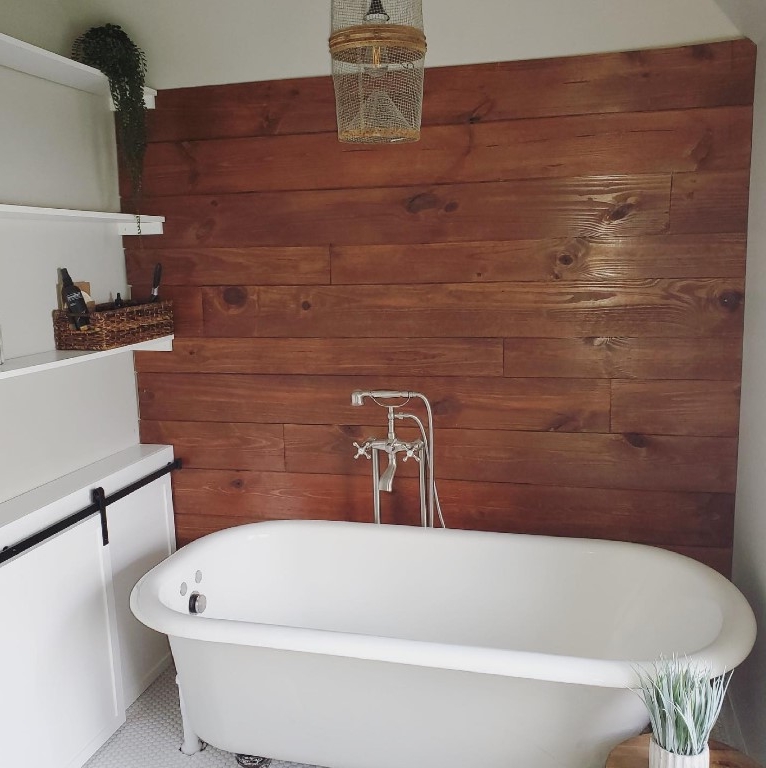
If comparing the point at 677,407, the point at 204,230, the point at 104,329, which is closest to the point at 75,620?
the point at 104,329

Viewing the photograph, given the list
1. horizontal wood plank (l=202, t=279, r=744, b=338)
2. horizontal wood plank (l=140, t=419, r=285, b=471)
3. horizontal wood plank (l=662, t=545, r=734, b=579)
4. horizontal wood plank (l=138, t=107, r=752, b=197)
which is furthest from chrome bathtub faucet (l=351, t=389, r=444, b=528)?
horizontal wood plank (l=662, t=545, r=734, b=579)

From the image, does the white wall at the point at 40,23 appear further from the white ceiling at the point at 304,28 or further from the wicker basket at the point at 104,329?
the wicker basket at the point at 104,329

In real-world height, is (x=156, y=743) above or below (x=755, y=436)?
below

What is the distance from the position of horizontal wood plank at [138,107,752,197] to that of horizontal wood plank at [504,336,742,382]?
533 millimetres

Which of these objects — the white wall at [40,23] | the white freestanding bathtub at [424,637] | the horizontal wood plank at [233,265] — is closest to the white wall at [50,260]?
the white wall at [40,23]

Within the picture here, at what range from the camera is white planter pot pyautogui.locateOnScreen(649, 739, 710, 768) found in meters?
1.54

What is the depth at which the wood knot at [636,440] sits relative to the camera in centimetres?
247

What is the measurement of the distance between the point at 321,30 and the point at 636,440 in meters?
1.71

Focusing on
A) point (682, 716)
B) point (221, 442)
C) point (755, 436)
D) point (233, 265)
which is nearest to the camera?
point (682, 716)

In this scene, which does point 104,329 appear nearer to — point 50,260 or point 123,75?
point 50,260

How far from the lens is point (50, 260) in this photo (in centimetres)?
242

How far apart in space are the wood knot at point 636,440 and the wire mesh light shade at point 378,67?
4.04ft

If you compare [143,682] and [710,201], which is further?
[143,682]

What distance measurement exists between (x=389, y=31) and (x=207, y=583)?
1.66m
